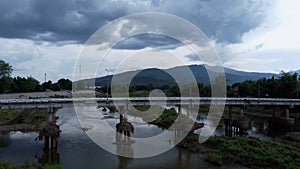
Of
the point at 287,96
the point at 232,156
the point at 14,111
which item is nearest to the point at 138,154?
the point at 232,156

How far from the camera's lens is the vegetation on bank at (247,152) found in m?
28.3

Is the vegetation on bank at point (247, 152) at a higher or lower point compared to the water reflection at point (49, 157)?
higher

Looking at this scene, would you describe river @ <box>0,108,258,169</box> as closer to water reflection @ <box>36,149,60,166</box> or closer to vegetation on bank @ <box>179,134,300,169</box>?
water reflection @ <box>36,149,60,166</box>

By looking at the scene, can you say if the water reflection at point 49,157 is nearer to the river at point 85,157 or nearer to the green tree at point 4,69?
the river at point 85,157

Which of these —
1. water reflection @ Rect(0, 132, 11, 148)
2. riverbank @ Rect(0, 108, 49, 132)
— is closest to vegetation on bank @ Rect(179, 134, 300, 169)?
water reflection @ Rect(0, 132, 11, 148)

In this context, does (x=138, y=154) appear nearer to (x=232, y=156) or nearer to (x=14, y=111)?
(x=232, y=156)

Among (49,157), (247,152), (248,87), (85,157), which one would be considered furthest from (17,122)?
(248,87)

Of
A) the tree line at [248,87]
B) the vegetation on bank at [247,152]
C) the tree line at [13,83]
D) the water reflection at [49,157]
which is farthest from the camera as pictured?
the tree line at [13,83]

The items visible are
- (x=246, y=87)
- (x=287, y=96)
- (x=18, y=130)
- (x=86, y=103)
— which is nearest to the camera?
(x=86, y=103)

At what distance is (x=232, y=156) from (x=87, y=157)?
1578cm

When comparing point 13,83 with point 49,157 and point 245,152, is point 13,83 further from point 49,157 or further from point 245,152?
point 245,152

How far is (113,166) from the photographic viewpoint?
29.2m

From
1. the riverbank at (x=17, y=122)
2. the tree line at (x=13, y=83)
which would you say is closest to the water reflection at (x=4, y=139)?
the riverbank at (x=17, y=122)

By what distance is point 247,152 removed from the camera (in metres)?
31.7
